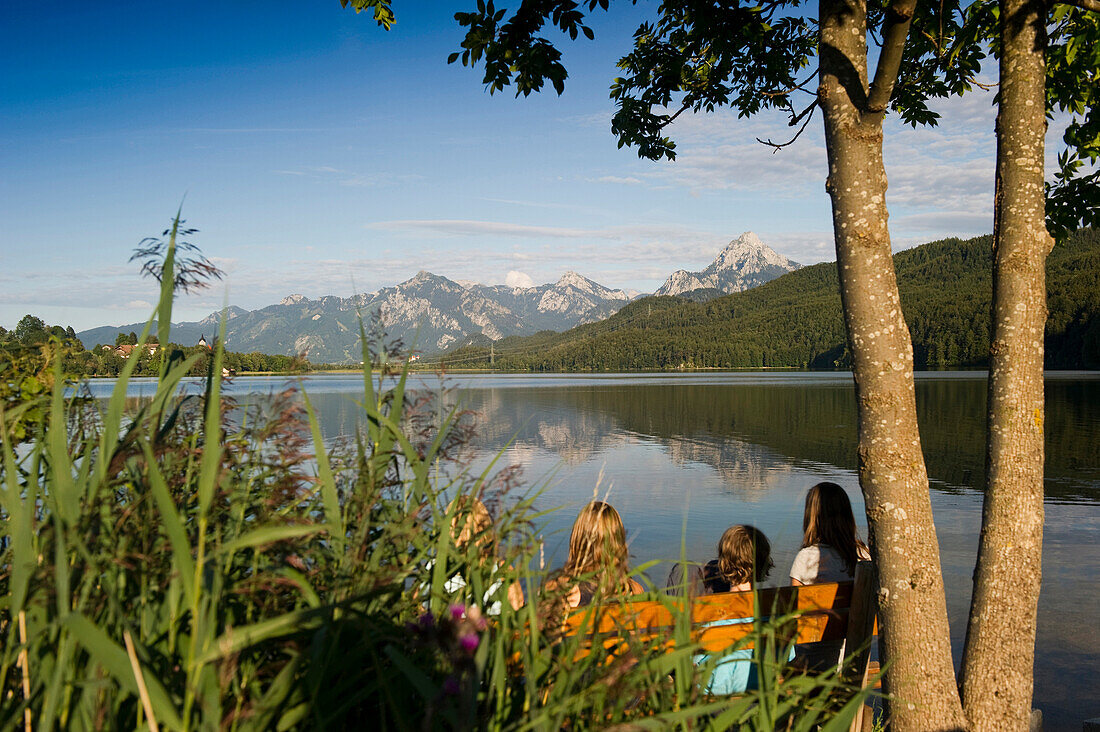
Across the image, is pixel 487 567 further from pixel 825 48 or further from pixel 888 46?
pixel 825 48

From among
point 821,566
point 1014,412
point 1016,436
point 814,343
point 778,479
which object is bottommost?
point 778,479

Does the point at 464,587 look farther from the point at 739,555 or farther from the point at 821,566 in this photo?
the point at 821,566

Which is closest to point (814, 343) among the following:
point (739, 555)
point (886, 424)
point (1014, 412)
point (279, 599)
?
point (739, 555)

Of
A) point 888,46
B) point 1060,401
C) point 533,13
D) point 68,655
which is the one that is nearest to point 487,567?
point 68,655

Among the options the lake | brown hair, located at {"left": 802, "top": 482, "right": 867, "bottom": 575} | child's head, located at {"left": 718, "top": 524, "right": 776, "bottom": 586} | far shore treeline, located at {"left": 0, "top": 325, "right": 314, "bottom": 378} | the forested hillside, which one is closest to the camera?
far shore treeline, located at {"left": 0, "top": 325, "right": 314, "bottom": 378}

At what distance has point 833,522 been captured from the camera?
16.2ft

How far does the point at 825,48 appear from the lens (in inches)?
140

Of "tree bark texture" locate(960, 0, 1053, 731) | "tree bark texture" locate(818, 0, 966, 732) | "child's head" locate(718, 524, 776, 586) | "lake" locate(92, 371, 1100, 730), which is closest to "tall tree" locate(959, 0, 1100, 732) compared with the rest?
"tree bark texture" locate(960, 0, 1053, 731)

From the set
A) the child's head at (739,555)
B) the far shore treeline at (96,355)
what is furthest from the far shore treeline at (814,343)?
the child's head at (739,555)

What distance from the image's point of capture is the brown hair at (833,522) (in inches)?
192

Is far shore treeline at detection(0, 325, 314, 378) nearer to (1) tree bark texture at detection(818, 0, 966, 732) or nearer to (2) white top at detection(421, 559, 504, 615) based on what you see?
(2) white top at detection(421, 559, 504, 615)

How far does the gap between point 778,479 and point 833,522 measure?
1172 centimetres

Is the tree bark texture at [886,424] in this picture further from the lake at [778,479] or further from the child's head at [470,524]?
the child's head at [470,524]

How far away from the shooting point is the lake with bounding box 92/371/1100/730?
6.29 metres
